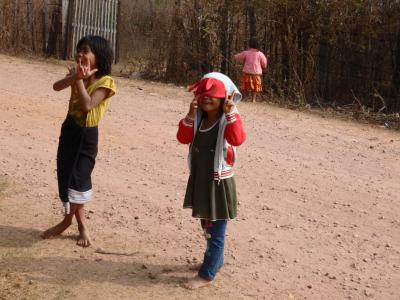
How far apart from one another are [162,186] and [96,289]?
81.3 inches

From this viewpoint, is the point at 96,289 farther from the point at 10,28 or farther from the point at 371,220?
the point at 10,28

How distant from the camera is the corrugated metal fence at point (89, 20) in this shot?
1487 centimetres

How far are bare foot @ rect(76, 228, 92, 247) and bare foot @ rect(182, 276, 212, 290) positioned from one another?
0.88 meters

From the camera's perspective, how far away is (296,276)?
4.11m

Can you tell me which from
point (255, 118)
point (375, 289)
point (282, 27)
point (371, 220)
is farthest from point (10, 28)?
point (375, 289)

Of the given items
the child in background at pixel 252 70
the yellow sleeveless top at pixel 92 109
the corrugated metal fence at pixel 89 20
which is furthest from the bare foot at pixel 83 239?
the corrugated metal fence at pixel 89 20

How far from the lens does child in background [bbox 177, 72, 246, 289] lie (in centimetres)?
362

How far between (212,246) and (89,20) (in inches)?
488

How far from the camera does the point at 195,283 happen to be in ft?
12.6

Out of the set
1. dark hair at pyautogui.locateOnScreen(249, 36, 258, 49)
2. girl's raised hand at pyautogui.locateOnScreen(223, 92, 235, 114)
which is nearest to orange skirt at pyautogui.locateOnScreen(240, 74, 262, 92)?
dark hair at pyautogui.locateOnScreen(249, 36, 258, 49)

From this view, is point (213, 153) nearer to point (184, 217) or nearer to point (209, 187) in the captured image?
point (209, 187)

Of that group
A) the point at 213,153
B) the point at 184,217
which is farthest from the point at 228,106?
the point at 184,217

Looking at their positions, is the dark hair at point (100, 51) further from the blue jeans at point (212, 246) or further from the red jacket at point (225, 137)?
the blue jeans at point (212, 246)

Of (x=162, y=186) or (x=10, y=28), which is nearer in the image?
(x=162, y=186)
